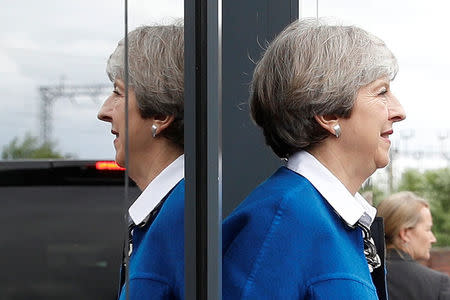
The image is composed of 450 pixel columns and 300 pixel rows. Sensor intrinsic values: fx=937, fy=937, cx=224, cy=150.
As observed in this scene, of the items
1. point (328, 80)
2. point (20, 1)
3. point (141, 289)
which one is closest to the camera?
point (20, 1)

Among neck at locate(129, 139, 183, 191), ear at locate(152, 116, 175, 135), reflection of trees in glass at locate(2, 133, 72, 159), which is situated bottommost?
neck at locate(129, 139, 183, 191)

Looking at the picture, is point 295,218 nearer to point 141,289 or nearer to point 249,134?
point 141,289

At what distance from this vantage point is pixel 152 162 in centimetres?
175

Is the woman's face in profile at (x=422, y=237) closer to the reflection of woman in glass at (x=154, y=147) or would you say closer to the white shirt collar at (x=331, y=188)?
the white shirt collar at (x=331, y=188)

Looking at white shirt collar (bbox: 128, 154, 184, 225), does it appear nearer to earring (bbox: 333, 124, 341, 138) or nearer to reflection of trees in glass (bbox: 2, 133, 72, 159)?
reflection of trees in glass (bbox: 2, 133, 72, 159)

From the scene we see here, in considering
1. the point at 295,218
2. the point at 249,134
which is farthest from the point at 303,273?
the point at 249,134

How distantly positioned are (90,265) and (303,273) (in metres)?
0.44

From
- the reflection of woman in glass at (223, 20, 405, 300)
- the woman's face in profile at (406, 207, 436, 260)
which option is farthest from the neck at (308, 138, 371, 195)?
the woman's face in profile at (406, 207, 436, 260)

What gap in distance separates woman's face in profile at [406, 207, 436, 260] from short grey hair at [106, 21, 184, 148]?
104 centimetres

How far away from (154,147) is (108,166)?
12 cm

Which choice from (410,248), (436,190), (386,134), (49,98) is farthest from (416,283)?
(49,98)

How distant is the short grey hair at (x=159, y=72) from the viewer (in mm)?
1726

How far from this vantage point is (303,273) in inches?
72.0

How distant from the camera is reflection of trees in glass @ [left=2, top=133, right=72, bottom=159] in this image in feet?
5.23
